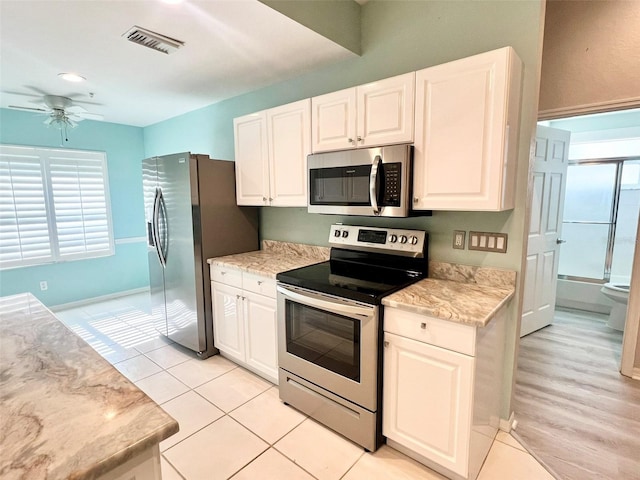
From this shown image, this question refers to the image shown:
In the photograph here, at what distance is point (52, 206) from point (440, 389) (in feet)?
15.8

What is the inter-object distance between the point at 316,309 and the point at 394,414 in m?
0.71

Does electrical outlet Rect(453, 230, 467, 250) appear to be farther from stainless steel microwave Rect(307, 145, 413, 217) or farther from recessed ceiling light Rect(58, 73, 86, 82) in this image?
recessed ceiling light Rect(58, 73, 86, 82)

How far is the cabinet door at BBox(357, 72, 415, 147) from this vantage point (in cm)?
188

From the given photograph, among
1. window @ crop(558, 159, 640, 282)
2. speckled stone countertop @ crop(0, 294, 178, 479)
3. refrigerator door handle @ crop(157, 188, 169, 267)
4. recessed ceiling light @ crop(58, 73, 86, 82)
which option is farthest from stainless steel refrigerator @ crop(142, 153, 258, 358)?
window @ crop(558, 159, 640, 282)

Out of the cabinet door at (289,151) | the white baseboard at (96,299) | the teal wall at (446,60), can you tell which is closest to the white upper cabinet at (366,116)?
the cabinet door at (289,151)

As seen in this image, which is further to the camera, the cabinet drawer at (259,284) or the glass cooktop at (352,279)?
the cabinet drawer at (259,284)

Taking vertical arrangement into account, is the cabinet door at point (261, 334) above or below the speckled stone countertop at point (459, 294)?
below

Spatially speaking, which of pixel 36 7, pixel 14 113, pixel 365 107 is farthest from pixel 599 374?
pixel 14 113

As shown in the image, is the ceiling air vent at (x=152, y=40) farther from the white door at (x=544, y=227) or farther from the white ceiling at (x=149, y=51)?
the white door at (x=544, y=227)

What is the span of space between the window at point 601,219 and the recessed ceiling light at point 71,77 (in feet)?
18.7

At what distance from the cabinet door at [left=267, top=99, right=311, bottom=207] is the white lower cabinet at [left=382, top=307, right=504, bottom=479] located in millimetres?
1257

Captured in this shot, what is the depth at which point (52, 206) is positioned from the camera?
411 centimetres

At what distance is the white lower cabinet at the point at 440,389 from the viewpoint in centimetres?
153

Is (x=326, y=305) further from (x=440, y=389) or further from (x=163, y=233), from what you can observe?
(x=163, y=233)
